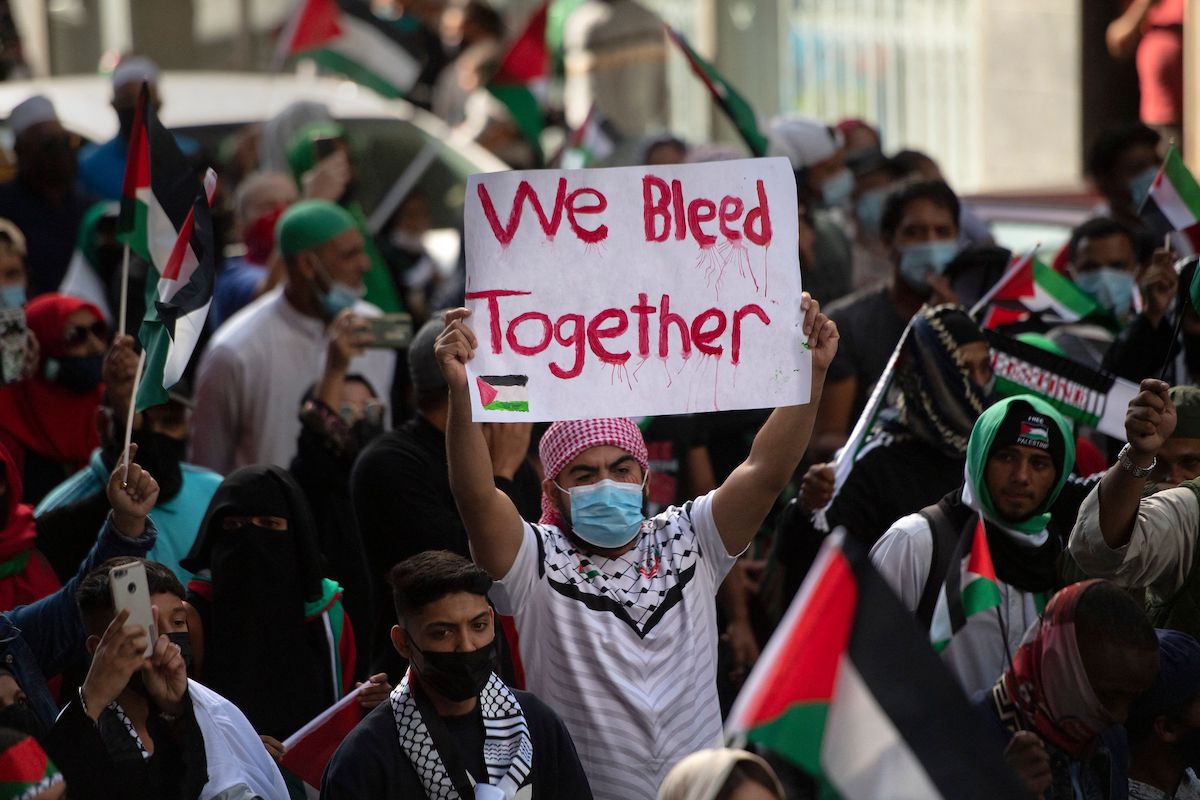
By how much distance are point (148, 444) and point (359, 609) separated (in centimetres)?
84

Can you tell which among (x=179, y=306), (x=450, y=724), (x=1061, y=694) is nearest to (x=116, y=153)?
(x=179, y=306)

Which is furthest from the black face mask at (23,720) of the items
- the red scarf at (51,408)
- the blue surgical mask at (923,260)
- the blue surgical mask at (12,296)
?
the blue surgical mask at (923,260)

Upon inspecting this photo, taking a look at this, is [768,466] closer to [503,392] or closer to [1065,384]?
[503,392]

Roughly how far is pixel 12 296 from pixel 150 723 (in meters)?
2.82

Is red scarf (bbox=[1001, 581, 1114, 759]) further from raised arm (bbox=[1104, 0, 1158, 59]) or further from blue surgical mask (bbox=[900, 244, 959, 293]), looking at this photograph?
raised arm (bbox=[1104, 0, 1158, 59])

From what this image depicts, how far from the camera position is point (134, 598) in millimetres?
4355

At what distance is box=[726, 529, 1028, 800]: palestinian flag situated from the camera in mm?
3283

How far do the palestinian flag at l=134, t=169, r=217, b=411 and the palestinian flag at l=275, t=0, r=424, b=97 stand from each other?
5.64m

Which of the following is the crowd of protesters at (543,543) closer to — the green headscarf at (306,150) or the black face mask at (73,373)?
the black face mask at (73,373)

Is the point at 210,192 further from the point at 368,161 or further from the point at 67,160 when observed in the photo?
the point at 368,161

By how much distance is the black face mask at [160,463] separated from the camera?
19.1 feet

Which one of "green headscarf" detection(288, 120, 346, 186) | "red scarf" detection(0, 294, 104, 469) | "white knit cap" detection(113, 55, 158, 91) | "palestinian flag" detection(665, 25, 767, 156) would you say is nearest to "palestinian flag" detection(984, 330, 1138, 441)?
"palestinian flag" detection(665, 25, 767, 156)

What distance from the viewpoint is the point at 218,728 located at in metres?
4.51

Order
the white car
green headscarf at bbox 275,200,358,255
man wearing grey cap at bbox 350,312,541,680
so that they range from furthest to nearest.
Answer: the white car → green headscarf at bbox 275,200,358,255 → man wearing grey cap at bbox 350,312,541,680
